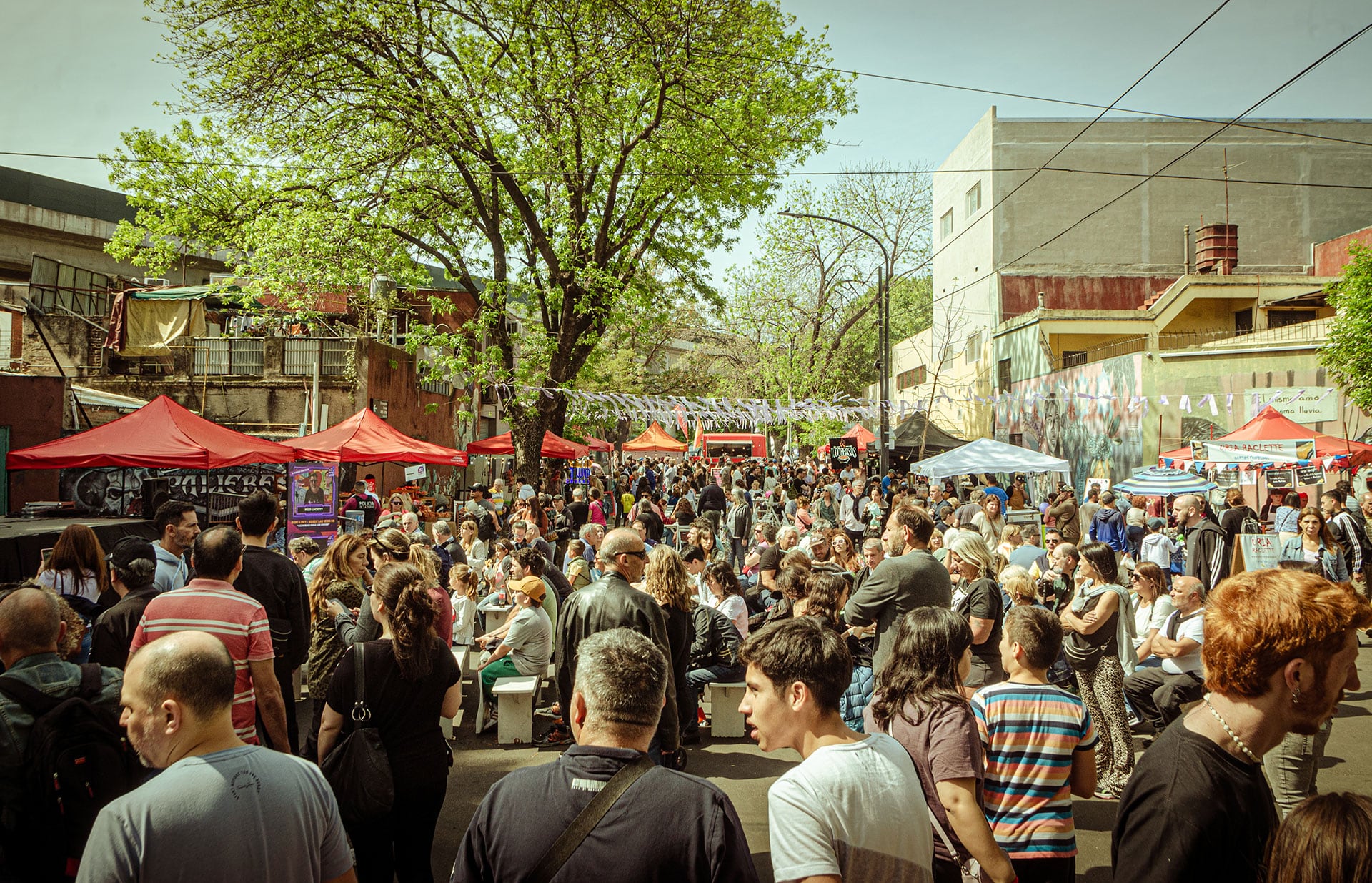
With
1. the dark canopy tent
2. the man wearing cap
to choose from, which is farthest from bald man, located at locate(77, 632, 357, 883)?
the dark canopy tent

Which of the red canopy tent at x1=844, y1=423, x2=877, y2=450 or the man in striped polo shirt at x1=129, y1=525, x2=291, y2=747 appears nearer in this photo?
the man in striped polo shirt at x1=129, y1=525, x2=291, y2=747

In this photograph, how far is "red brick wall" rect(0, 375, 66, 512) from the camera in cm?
1300

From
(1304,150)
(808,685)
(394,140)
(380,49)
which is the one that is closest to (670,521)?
(394,140)

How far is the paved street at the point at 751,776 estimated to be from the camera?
4883 millimetres

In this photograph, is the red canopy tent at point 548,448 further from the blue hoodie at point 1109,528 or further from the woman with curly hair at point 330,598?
the woman with curly hair at point 330,598

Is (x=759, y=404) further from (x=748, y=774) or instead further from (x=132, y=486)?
(x=748, y=774)

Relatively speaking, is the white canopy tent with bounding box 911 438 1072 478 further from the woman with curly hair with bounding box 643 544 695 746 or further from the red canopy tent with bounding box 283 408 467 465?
the woman with curly hair with bounding box 643 544 695 746

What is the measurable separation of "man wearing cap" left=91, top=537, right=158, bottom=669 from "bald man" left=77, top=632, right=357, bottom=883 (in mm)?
2470

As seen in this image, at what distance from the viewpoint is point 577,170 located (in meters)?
18.2

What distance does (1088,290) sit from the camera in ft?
92.6

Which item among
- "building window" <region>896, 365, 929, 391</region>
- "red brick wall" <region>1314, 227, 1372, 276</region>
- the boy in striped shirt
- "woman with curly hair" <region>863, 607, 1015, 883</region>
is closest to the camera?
"woman with curly hair" <region>863, 607, 1015, 883</region>

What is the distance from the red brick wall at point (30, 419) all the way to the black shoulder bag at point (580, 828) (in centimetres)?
1441

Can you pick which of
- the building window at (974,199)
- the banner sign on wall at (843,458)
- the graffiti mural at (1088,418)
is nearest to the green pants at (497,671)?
the graffiti mural at (1088,418)

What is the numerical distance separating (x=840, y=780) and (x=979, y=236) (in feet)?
105
